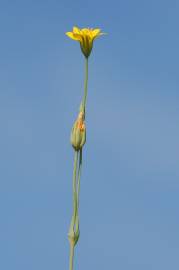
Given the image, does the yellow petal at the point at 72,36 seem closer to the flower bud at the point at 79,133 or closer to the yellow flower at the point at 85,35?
the yellow flower at the point at 85,35

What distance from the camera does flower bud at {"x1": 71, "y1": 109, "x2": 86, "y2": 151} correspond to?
2570 millimetres

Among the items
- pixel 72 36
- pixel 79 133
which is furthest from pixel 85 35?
pixel 79 133

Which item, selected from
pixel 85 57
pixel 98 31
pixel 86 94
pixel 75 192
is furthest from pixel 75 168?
pixel 98 31

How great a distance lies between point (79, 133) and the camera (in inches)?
106

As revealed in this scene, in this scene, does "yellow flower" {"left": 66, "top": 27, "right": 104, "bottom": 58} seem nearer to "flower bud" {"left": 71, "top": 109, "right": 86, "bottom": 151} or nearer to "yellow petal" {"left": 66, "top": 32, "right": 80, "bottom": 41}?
"yellow petal" {"left": 66, "top": 32, "right": 80, "bottom": 41}

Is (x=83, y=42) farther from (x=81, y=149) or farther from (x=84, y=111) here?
(x=81, y=149)

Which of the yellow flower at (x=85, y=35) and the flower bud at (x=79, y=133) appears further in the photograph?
the yellow flower at (x=85, y=35)

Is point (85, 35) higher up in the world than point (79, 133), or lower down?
higher up

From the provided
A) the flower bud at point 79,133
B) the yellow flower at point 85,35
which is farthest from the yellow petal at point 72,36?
the flower bud at point 79,133

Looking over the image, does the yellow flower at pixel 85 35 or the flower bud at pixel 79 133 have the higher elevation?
the yellow flower at pixel 85 35

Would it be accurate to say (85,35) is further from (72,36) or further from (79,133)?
(79,133)

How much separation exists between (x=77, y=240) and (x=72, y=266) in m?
0.36

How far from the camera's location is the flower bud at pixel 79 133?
8.43 ft

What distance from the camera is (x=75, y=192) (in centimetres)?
235
